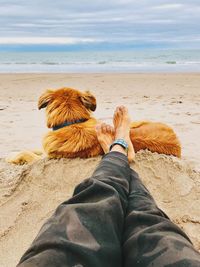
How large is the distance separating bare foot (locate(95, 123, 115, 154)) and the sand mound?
167 mm

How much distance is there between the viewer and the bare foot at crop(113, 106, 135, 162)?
3312 millimetres

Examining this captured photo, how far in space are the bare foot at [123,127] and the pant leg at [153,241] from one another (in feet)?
3.29

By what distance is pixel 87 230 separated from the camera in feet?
6.51

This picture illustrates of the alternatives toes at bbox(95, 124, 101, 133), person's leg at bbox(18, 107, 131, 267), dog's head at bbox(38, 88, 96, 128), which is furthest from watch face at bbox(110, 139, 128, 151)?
person's leg at bbox(18, 107, 131, 267)

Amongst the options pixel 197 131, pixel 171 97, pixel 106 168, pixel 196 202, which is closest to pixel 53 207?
pixel 106 168

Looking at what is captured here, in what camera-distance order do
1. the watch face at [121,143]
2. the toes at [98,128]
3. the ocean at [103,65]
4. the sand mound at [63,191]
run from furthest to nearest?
the ocean at [103,65] → the toes at [98,128] → the watch face at [121,143] → the sand mound at [63,191]

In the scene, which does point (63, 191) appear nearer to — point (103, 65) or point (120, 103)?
point (120, 103)

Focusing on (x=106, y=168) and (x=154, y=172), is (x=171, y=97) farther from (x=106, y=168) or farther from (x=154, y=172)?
(x=106, y=168)

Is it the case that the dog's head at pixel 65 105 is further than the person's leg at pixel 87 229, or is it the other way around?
the dog's head at pixel 65 105

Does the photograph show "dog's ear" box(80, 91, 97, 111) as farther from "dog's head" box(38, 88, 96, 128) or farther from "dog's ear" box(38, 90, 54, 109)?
"dog's ear" box(38, 90, 54, 109)

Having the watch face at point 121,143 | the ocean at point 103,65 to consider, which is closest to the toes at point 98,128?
the watch face at point 121,143

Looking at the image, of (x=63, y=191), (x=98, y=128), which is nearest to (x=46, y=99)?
(x=98, y=128)

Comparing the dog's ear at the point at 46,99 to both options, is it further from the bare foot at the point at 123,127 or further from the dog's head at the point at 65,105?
the bare foot at the point at 123,127

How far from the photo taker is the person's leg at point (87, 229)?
180 cm
